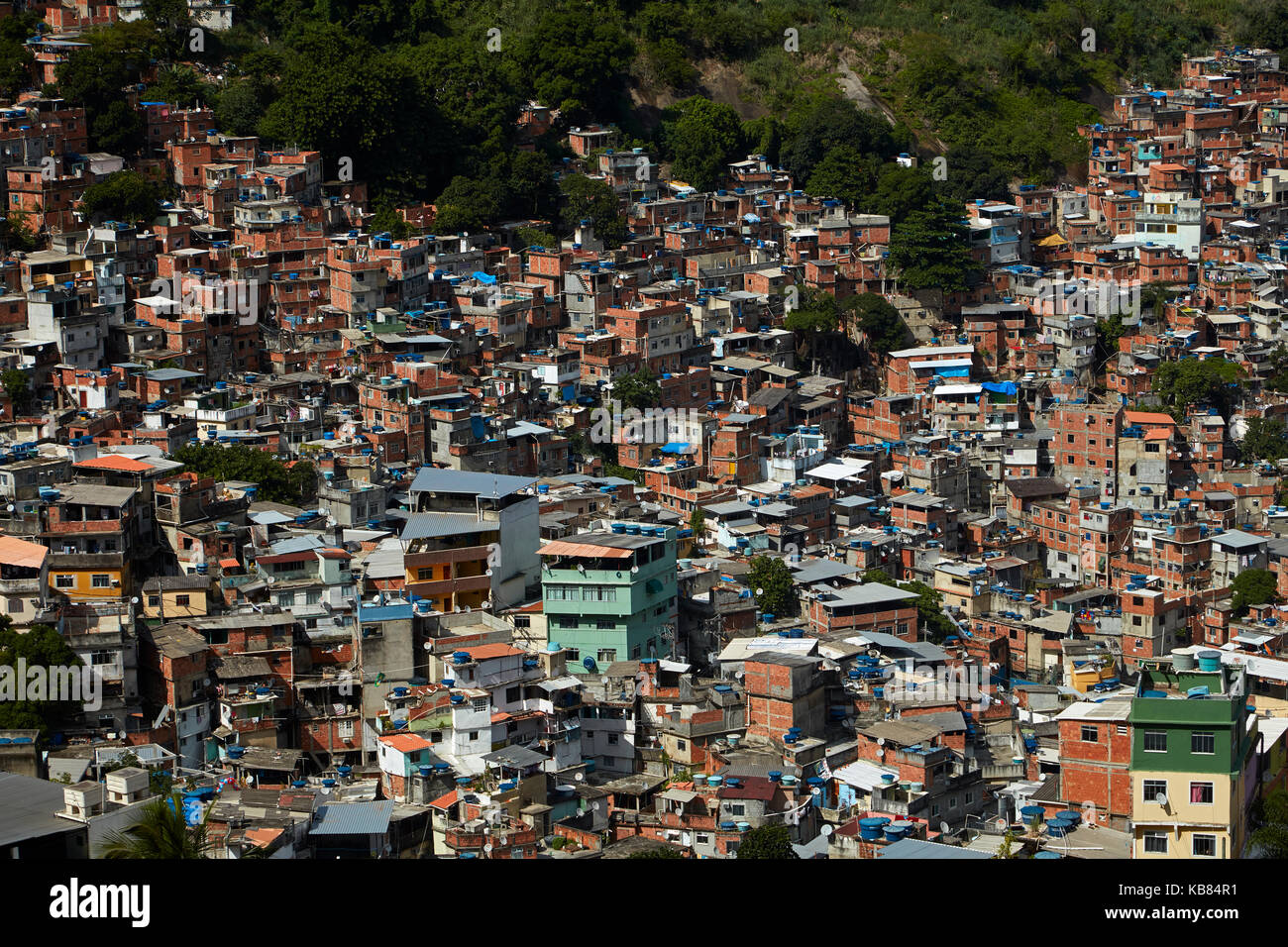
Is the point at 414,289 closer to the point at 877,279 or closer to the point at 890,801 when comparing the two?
the point at 877,279

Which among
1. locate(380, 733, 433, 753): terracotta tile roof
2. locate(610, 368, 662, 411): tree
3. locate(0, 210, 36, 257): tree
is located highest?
locate(0, 210, 36, 257): tree

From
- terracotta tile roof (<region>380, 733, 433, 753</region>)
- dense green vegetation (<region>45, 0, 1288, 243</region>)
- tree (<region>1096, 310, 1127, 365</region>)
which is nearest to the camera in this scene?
terracotta tile roof (<region>380, 733, 433, 753</region>)

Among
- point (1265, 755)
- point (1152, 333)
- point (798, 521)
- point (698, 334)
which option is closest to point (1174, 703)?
point (1265, 755)

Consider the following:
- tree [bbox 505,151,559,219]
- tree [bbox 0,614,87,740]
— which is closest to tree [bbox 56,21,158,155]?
tree [bbox 505,151,559,219]

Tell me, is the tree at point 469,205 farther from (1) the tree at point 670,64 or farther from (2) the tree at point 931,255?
(1) the tree at point 670,64

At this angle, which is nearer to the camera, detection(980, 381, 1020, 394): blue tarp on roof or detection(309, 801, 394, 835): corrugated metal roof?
detection(309, 801, 394, 835): corrugated metal roof

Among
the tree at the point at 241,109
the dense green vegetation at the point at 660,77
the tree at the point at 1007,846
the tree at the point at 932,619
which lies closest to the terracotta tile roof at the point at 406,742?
the tree at the point at 1007,846

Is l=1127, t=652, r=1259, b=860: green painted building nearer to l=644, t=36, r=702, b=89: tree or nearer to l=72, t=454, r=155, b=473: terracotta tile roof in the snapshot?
l=72, t=454, r=155, b=473: terracotta tile roof
